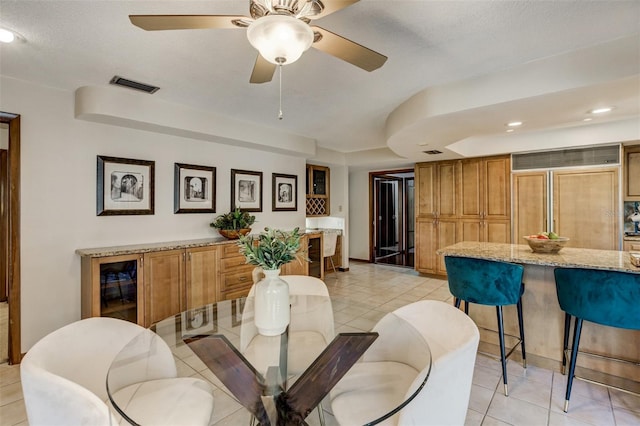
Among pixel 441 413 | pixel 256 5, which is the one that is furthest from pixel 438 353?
pixel 256 5

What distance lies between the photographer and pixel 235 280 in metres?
3.58

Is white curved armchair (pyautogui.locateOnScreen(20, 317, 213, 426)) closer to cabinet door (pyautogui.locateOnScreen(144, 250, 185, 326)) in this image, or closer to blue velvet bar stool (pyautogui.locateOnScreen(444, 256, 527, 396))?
cabinet door (pyautogui.locateOnScreen(144, 250, 185, 326))

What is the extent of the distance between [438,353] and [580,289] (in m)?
1.17

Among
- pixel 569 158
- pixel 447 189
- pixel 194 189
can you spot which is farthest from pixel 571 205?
pixel 194 189

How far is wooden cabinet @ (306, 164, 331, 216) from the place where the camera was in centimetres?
582

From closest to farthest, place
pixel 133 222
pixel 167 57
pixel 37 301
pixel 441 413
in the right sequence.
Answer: pixel 441 413 < pixel 167 57 < pixel 37 301 < pixel 133 222

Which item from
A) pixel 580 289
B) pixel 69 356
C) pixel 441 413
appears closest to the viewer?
pixel 441 413

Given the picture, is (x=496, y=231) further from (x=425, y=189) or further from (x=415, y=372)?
(x=415, y=372)

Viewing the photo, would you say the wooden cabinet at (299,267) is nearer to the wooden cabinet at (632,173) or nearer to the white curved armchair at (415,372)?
the white curved armchair at (415,372)

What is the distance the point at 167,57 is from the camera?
216 cm

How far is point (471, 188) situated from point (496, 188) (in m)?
0.37

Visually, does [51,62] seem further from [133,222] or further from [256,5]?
[256,5]

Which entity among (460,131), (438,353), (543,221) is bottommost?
(438,353)

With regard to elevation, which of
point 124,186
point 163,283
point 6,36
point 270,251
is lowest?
point 163,283
